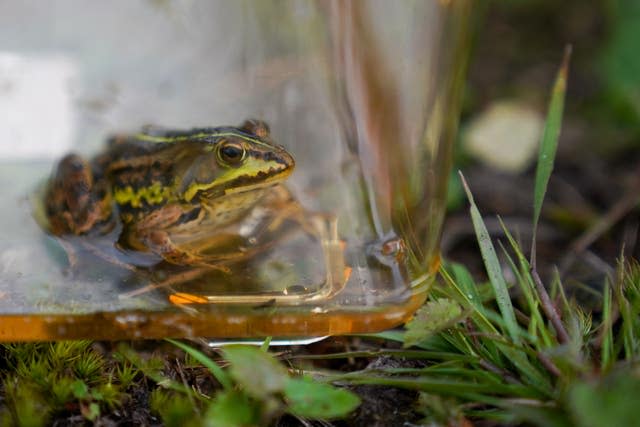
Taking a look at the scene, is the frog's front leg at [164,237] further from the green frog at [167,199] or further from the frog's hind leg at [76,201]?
the frog's hind leg at [76,201]

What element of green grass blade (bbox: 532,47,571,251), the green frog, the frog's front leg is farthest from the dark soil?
the green frog

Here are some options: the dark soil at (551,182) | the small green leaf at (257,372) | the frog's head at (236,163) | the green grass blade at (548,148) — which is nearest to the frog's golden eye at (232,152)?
the frog's head at (236,163)

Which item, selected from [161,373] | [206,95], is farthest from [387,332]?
[206,95]

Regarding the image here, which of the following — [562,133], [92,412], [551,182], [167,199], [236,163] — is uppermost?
[236,163]

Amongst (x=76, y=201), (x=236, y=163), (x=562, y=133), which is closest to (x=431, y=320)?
(x=236, y=163)

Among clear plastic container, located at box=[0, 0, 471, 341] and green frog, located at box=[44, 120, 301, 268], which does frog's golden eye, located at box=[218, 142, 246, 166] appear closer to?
green frog, located at box=[44, 120, 301, 268]

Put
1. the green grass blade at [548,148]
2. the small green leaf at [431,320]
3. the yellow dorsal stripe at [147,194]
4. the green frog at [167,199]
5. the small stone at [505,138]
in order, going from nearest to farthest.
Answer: the small green leaf at [431,320] → the green grass blade at [548,148] → the green frog at [167,199] → the yellow dorsal stripe at [147,194] → the small stone at [505,138]

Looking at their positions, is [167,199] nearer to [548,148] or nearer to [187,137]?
[187,137]
